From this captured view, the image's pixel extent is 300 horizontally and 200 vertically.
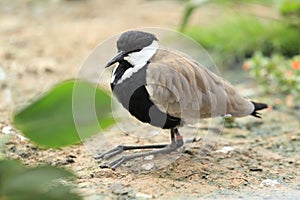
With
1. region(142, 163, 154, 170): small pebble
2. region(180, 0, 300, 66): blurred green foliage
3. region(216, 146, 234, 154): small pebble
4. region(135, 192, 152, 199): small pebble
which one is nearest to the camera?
region(135, 192, 152, 199): small pebble

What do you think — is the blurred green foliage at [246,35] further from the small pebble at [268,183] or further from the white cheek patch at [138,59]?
the small pebble at [268,183]

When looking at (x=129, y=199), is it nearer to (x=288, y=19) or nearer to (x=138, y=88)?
(x=138, y=88)

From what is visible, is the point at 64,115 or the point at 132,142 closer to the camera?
the point at 64,115

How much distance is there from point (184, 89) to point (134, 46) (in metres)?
0.27

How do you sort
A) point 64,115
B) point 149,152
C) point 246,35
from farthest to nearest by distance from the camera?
point 246,35
point 149,152
point 64,115

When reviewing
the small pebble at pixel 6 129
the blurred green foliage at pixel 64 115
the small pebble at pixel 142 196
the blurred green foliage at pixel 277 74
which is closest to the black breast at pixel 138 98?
the small pebble at pixel 142 196

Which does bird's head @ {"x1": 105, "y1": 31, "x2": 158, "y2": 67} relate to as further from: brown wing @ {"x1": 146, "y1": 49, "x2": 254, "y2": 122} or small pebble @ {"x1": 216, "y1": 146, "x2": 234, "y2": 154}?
small pebble @ {"x1": 216, "y1": 146, "x2": 234, "y2": 154}

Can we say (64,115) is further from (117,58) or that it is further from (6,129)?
(6,129)

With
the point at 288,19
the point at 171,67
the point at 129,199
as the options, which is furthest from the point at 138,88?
the point at 288,19

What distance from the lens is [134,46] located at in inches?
99.5

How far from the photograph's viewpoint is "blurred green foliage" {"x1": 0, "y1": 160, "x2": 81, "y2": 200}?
1012 millimetres

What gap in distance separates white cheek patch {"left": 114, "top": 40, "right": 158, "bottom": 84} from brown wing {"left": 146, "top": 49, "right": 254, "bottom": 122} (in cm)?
3

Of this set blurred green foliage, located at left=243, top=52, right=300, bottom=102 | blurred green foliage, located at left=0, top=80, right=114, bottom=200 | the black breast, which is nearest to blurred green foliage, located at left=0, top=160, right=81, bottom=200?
blurred green foliage, located at left=0, top=80, right=114, bottom=200

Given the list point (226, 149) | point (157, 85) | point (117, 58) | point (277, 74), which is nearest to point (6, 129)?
point (117, 58)
